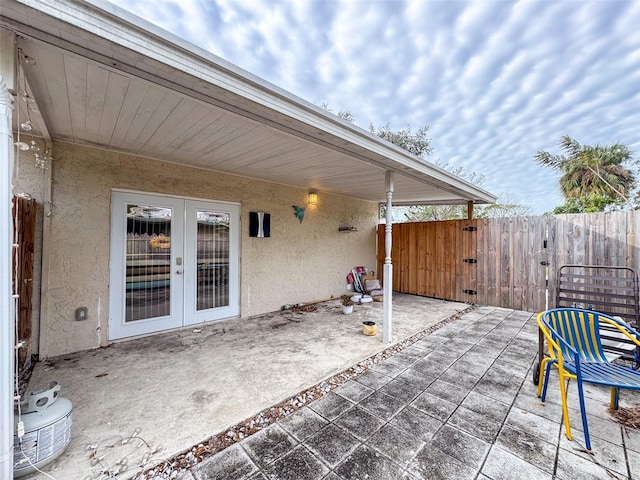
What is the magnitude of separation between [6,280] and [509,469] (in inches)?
117

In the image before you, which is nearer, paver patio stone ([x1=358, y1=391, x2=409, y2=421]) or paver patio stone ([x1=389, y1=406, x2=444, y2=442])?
paver patio stone ([x1=389, y1=406, x2=444, y2=442])

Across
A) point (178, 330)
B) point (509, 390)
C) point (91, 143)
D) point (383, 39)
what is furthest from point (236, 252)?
point (383, 39)

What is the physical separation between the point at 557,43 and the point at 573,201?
12.5 m

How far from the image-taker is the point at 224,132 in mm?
2838

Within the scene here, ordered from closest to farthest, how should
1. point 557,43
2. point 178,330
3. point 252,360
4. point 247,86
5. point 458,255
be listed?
point 247,86 < point 252,360 < point 178,330 < point 557,43 < point 458,255

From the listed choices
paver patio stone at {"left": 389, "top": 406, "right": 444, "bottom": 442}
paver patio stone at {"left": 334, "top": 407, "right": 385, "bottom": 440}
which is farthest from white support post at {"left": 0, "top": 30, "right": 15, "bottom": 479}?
paver patio stone at {"left": 389, "top": 406, "right": 444, "bottom": 442}

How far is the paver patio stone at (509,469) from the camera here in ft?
5.10

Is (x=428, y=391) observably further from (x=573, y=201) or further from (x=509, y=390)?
(x=573, y=201)

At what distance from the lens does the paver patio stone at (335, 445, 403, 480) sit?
1559 millimetres

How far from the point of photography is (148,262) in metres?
3.82

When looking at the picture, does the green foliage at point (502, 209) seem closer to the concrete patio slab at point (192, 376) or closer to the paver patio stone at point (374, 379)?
the concrete patio slab at point (192, 376)

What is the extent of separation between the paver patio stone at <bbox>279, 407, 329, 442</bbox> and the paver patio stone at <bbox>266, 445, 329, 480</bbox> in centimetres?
15

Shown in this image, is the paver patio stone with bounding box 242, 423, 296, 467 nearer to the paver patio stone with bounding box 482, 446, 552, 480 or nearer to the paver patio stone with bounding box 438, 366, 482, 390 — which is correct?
the paver patio stone with bounding box 482, 446, 552, 480

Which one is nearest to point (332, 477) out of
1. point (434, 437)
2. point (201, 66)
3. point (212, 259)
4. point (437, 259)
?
point (434, 437)
